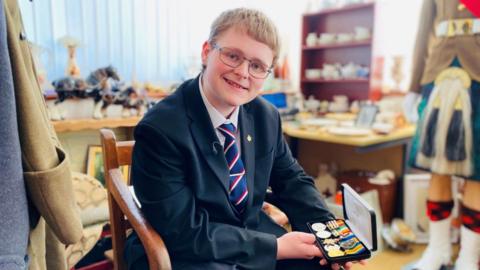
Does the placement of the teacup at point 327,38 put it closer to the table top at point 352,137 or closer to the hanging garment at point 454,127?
the table top at point 352,137

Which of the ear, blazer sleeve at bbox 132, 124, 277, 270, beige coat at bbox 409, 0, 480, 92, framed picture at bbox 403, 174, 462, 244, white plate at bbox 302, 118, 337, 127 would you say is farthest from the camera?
white plate at bbox 302, 118, 337, 127

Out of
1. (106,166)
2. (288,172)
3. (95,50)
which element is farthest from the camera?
(95,50)

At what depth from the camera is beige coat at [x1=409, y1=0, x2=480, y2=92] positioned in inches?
64.5

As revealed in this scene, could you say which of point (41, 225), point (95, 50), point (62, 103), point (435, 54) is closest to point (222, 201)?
point (41, 225)

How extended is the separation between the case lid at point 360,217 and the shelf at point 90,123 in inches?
51.4

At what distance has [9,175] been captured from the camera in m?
0.57

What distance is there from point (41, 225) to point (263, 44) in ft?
2.16

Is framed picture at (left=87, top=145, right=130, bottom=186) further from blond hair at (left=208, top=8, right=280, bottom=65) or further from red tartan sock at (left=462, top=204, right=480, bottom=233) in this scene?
red tartan sock at (left=462, top=204, right=480, bottom=233)

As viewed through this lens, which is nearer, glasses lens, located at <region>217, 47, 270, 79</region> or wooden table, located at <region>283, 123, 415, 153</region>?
glasses lens, located at <region>217, 47, 270, 79</region>

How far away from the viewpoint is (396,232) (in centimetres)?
221

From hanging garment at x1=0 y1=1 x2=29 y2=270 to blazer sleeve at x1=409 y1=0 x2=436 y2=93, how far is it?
186 centimetres

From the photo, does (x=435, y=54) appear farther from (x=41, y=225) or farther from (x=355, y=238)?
(x=41, y=225)

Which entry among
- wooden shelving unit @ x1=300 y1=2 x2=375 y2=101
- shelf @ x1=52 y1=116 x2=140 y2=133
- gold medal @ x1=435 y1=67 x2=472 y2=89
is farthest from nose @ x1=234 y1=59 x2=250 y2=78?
wooden shelving unit @ x1=300 y1=2 x2=375 y2=101

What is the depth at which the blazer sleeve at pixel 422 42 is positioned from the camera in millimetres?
1821
